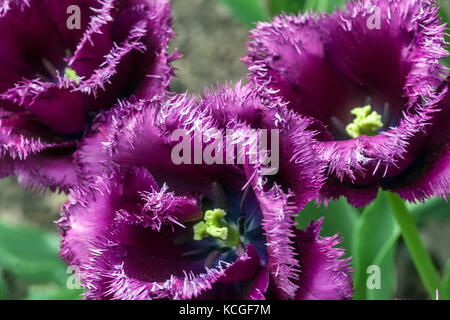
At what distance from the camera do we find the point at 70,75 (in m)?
1.23

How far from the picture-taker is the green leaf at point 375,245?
1341mm

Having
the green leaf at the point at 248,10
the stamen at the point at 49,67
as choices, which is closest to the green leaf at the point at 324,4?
the green leaf at the point at 248,10

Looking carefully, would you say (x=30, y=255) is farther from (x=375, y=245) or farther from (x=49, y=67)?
(x=375, y=245)

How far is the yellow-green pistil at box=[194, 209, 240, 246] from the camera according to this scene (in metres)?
1.06

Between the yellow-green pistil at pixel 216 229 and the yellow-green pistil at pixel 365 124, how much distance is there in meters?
0.28

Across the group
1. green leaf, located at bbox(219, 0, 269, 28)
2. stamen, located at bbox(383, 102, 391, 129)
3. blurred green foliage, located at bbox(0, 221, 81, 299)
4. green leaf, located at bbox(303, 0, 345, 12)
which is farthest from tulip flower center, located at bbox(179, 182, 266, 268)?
green leaf, located at bbox(219, 0, 269, 28)

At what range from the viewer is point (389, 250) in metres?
1.37

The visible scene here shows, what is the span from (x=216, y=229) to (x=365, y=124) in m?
0.34

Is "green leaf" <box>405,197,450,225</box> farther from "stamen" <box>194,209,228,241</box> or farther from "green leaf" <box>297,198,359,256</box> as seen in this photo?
"stamen" <box>194,209,228,241</box>

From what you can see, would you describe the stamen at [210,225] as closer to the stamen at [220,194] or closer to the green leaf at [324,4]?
the stamen at [220,194]

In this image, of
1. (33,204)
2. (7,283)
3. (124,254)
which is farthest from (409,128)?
(33,204)

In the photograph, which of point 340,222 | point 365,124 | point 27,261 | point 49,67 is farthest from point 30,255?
point 365,124
